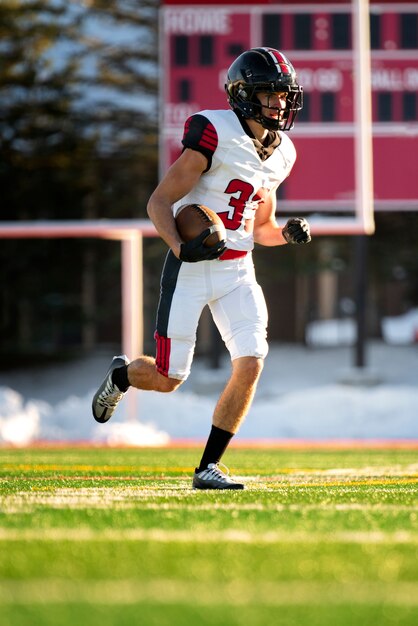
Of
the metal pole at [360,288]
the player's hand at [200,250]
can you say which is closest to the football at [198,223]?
the player's hand at [200,250]

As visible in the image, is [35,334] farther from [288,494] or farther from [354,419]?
[288,494]

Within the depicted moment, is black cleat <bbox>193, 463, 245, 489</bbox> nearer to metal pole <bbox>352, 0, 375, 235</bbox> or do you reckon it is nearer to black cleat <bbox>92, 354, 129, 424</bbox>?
black cleat <bbox>92, 354, 129, 424</bbox>

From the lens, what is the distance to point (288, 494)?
12.3 feet

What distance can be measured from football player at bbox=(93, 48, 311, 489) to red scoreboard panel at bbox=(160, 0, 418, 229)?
572 centimetres

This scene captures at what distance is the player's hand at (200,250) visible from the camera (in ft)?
13.0

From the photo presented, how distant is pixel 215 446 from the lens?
4078mm

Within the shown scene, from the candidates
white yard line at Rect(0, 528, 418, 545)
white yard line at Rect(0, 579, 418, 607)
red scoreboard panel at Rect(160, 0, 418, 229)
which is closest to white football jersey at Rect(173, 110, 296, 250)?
white yard line at Rect(0, 528, 418, 545)

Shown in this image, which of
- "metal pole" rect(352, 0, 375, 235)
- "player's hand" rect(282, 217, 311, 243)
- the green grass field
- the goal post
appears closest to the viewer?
the green grass field

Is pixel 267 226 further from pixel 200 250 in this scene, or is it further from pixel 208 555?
pixel 208 555

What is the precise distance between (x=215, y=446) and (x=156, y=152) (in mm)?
10490

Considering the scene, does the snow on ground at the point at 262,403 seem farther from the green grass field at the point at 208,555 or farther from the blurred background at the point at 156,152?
the green grass field at the point at 208,555

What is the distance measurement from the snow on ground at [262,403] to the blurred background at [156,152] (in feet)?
1.22

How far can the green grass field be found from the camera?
6.57ft

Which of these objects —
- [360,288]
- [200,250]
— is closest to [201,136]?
[200,250]
